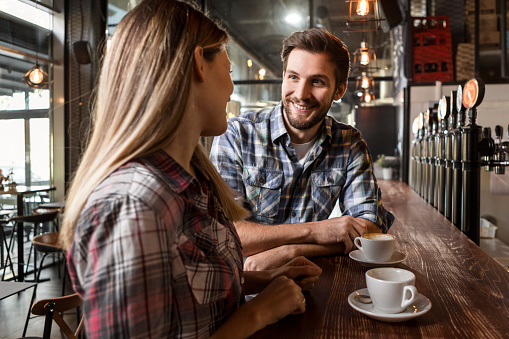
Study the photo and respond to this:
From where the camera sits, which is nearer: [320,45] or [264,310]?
[264,310]

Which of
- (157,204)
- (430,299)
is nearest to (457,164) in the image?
(430,299)

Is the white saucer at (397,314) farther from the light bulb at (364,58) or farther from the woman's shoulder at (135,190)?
the light bulb at (364,58)

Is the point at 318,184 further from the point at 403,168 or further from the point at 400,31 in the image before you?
the point at 400,31

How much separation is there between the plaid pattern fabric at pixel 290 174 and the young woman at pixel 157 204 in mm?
701

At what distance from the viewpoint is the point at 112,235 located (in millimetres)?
618

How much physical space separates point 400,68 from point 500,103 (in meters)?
1.34

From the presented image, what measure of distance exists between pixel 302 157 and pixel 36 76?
4523 millimetres

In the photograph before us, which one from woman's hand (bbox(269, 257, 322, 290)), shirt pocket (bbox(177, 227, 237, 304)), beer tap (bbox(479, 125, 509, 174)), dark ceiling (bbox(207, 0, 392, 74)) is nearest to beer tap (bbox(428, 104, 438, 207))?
beer tap (bbox(479, 125, 509, 174))

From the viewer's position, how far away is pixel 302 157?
5.63ft

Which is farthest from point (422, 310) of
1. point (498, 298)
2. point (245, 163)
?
point (245, 163)

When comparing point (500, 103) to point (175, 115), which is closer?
point (175, 115)

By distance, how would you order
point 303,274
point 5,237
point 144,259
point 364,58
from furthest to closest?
point 364,58
point 5,237
point 303,274
point 144,259

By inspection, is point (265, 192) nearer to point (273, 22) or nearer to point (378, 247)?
point (378, 247)

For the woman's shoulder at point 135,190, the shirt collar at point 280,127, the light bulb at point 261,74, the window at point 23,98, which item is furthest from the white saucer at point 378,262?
the light bulb at point 261,74
